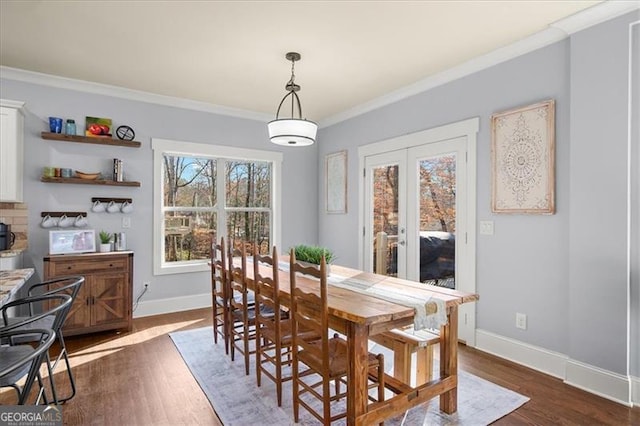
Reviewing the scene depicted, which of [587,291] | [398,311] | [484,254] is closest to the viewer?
[398,311]

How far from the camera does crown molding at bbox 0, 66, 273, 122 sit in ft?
11.9

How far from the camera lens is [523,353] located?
298 centimetres

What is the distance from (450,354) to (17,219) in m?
4.16

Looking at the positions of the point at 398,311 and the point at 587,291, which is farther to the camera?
the point at 587,291

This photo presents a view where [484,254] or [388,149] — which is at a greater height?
[388,149]

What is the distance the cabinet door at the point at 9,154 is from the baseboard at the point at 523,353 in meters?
4.59

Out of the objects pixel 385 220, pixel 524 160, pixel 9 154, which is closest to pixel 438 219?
pixel 385 220

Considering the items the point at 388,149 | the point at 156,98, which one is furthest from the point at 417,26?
the point at 156,98

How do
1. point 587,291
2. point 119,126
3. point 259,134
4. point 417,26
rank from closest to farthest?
point 587,291, point 417,26, point 119,126, point 259,134

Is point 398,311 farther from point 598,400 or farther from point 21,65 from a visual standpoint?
point 21,65

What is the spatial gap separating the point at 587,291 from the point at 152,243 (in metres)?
4.34

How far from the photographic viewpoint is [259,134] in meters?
5.15

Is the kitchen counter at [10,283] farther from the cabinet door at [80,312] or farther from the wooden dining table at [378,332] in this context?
the wooden dining table at [378,332]

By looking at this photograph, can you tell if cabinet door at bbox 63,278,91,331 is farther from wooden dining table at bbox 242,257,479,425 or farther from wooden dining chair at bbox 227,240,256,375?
wooden dining table at bbox 242,257,479,425
